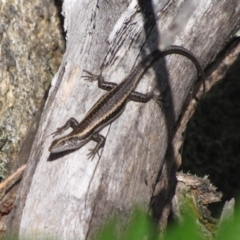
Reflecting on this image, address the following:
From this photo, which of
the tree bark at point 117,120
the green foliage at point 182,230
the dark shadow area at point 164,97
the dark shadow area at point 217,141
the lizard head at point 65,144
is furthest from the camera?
the dark shadow area at point 217,141

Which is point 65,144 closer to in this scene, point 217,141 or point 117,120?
point 117,120

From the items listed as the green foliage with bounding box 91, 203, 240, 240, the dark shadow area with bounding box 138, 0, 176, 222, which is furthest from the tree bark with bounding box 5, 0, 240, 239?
the green foliage with bounding box 91, 203, 240, 240

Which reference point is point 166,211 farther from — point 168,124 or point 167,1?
point 167,1

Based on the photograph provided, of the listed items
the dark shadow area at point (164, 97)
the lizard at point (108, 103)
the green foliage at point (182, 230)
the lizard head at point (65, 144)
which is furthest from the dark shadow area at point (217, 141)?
the green foliage at point (182, 230)

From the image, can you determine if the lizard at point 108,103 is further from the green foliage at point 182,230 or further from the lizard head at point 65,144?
the green foliage at point 182,230

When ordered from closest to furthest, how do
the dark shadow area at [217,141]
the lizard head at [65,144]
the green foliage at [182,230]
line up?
1. the green foliage at [182,230]
2. the lizard head at [65,144]
3. the dark shadow area at [217,141]

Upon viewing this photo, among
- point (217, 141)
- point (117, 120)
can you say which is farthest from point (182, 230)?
point (217, 141)

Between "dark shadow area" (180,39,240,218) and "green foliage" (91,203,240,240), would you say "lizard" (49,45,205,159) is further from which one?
"green foliage" (91,203,240,240)

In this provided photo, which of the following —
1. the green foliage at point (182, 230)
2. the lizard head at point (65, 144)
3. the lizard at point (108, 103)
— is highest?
the lizard at point (108, 103)
